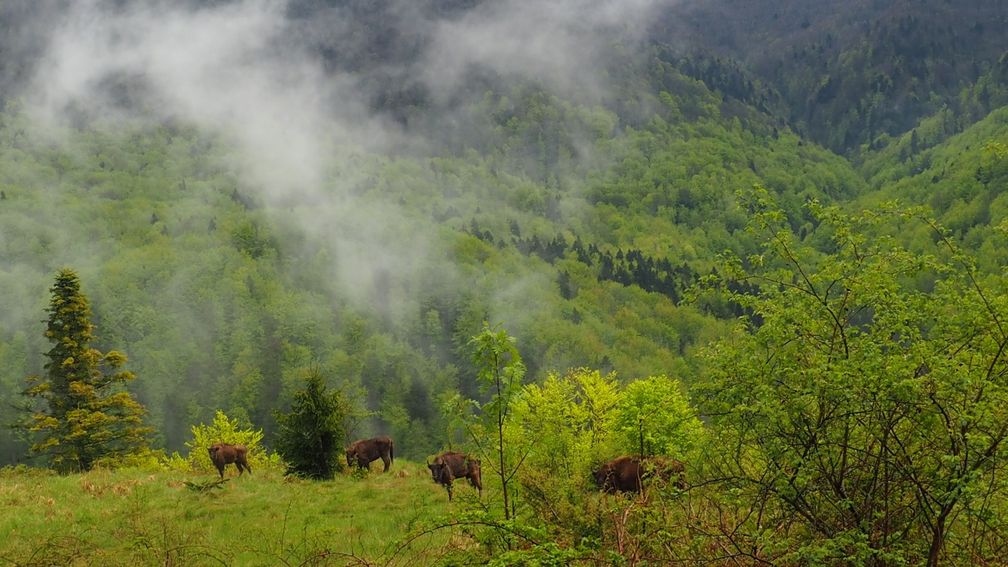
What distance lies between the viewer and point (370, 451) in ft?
94.9

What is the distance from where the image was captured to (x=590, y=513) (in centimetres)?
904

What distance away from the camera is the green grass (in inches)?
525

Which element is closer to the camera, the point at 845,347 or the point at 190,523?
the point at 845,347

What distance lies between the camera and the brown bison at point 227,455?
87.0ft

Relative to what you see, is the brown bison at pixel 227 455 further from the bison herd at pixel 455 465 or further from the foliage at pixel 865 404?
the foliage at pixel 865 404

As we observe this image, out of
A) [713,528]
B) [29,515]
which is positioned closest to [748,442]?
[713,528]

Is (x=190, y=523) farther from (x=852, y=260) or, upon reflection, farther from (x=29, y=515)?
(x=852, y=260)

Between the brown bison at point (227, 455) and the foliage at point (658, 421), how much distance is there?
51.8 feet

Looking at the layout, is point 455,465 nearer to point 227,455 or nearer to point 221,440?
point 227,455

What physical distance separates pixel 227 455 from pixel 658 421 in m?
18.8

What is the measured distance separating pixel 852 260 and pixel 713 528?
3.86 m

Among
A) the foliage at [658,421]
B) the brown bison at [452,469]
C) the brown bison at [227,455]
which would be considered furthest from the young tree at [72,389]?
the foliage at [658,421]

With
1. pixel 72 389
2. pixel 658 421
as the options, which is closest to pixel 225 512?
pixel 658 421

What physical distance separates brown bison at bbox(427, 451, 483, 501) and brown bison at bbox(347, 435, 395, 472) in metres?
5.93
